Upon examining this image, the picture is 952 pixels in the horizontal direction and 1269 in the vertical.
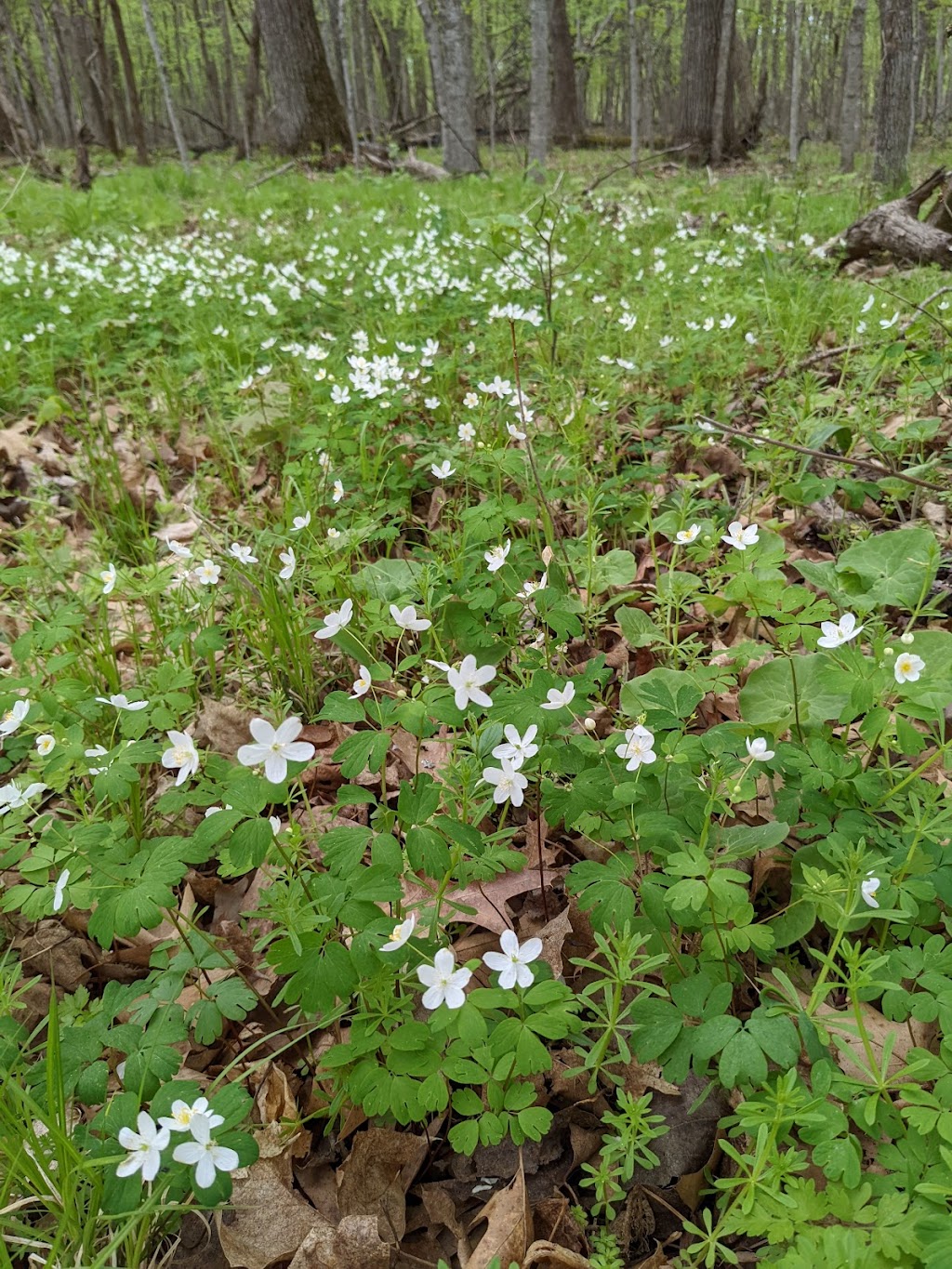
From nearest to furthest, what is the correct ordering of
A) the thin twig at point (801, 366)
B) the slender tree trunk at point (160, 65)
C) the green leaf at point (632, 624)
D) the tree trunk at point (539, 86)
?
1. the green leaf at point (632, 624)
2. the thin twig at point (801, 366)
3. the tree trunk at point (539, 86)
4. the slender tree trunk at point (160, 65)

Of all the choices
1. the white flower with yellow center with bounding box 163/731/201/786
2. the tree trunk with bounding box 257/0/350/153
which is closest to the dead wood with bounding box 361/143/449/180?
the tree trunk with bounding box 257/0/350/153

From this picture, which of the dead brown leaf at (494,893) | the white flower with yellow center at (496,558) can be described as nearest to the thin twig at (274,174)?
the white flower with yellow center at (496,558)

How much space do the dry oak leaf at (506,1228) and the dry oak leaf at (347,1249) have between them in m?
0.15

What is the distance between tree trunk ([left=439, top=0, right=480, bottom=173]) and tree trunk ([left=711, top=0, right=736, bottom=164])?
383 cm

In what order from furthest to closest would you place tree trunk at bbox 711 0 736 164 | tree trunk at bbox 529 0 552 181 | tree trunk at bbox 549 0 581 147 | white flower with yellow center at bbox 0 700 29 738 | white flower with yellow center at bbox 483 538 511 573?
tree trunk at bbox 549 0 581 147 < tree trunk at bbox 711 0 736 164 < tree trunk at bbox 529 0 552 181 < white flower with yellow center at bbox 483 538 511 573 < white flower with yellow center at bbox 0 700 29 738

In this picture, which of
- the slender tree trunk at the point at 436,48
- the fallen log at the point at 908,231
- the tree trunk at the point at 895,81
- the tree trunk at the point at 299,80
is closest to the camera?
the fallen log at the point at 908,231

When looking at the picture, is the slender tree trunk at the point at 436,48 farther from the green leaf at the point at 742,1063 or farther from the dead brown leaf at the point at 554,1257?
the dead brown leaf at the point at 554,1257

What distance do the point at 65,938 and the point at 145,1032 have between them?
568mm

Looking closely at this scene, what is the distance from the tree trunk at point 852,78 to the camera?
9.52 metres

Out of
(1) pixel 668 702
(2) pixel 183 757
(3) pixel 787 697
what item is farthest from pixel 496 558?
(2) pixel 183 757

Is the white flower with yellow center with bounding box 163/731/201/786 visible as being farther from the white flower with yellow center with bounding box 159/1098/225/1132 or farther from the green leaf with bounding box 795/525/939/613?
the green leaf with bounding box 795/525/939/613

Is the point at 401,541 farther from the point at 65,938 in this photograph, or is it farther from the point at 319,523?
the point at 65,938

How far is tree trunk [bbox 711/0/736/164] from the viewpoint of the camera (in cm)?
1205

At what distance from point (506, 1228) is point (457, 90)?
13220 mm
